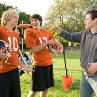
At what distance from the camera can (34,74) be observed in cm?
618

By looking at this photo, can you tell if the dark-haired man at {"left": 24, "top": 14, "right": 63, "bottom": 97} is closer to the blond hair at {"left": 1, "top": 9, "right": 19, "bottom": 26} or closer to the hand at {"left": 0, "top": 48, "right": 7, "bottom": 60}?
the blond hair at {"left": 1, "top": 9, "right": 19, "bottom": 26}

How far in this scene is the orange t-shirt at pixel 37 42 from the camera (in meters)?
6.02

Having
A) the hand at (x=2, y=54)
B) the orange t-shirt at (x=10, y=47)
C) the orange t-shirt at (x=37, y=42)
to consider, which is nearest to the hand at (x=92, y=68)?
the orange t-shirt at (x=10, y=47)

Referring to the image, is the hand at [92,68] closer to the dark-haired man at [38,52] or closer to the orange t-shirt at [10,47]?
the orange t-shirt at [10,47]

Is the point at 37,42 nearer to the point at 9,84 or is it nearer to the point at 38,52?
the point at 38,52

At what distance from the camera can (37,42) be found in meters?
6.09

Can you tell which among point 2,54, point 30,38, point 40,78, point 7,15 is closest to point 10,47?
point 2,54

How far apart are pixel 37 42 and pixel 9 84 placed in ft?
4.17

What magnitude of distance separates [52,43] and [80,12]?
5617cm

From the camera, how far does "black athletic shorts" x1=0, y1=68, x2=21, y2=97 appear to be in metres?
5.01

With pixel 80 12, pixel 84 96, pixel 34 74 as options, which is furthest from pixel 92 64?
pixel 80 12

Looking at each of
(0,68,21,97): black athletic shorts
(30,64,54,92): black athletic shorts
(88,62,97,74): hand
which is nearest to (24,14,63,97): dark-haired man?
(30,64,54,92): black athletic shorts

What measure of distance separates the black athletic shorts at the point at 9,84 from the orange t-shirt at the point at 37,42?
3.29 ft

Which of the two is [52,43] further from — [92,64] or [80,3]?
[80,3]
